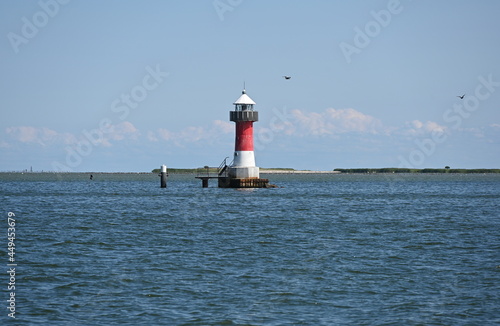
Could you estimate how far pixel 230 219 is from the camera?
43.9m

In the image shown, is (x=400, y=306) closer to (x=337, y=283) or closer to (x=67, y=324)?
(x=337, y=283)

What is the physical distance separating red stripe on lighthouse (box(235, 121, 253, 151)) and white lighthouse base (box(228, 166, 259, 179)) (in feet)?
7.09

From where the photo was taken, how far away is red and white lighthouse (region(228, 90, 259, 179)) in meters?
70.8

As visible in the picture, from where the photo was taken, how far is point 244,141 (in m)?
70.6

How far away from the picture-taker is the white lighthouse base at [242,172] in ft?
235

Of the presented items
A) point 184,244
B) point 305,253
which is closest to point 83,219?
point 184,244

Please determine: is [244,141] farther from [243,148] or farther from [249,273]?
[249,273]

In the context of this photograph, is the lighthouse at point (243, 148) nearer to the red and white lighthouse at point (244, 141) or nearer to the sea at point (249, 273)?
the red and white lighthouse at point (244, 141)

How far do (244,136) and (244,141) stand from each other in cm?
53

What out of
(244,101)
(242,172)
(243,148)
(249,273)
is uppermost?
(244,101)

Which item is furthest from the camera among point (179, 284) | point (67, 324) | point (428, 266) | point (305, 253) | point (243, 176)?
point (243, 176)

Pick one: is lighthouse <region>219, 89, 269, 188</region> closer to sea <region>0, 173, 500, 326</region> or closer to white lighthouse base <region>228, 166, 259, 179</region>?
white lighthouse base <region>228, 166, 259, 179</region>

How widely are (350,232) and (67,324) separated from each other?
74.1 ft

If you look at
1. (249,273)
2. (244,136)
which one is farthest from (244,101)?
(249,273)
